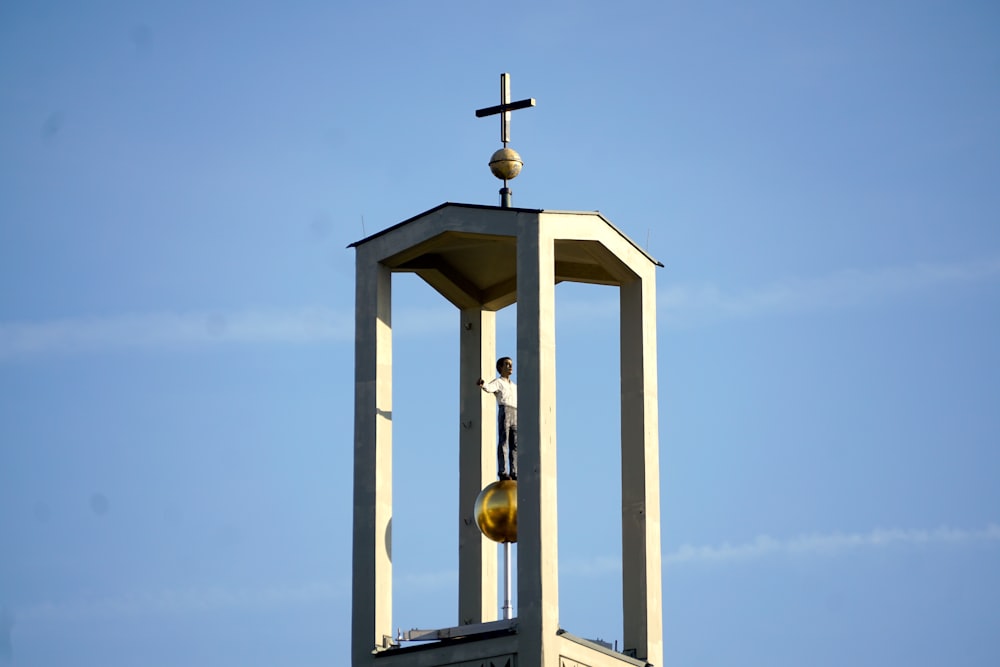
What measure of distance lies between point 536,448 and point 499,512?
5.23ft

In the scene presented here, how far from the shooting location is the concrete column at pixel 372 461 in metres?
41.0

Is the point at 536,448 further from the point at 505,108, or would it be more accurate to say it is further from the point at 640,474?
the point at 505,108

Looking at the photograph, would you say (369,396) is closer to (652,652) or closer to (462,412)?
(462,412)

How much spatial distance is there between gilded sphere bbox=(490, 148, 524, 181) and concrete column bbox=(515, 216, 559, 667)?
1.91 metres

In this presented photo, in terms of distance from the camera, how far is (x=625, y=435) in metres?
42.6

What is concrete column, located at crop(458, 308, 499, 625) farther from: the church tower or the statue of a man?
the statue of a man

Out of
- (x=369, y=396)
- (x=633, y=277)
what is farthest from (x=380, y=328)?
(x=633, y=277)

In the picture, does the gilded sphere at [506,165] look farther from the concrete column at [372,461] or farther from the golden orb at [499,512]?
the golden orb at [499,512]

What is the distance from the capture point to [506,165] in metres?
43.2

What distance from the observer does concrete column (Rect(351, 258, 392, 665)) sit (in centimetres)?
4100

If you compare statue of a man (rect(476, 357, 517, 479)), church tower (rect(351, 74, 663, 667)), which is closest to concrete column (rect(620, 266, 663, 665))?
church tower (rect(351, 74, 663, 667))

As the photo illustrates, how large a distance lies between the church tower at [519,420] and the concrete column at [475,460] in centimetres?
2

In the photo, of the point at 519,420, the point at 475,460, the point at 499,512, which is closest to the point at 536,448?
the point at 519,420

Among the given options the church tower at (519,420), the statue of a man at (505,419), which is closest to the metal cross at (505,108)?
the church tower at (519,420)
